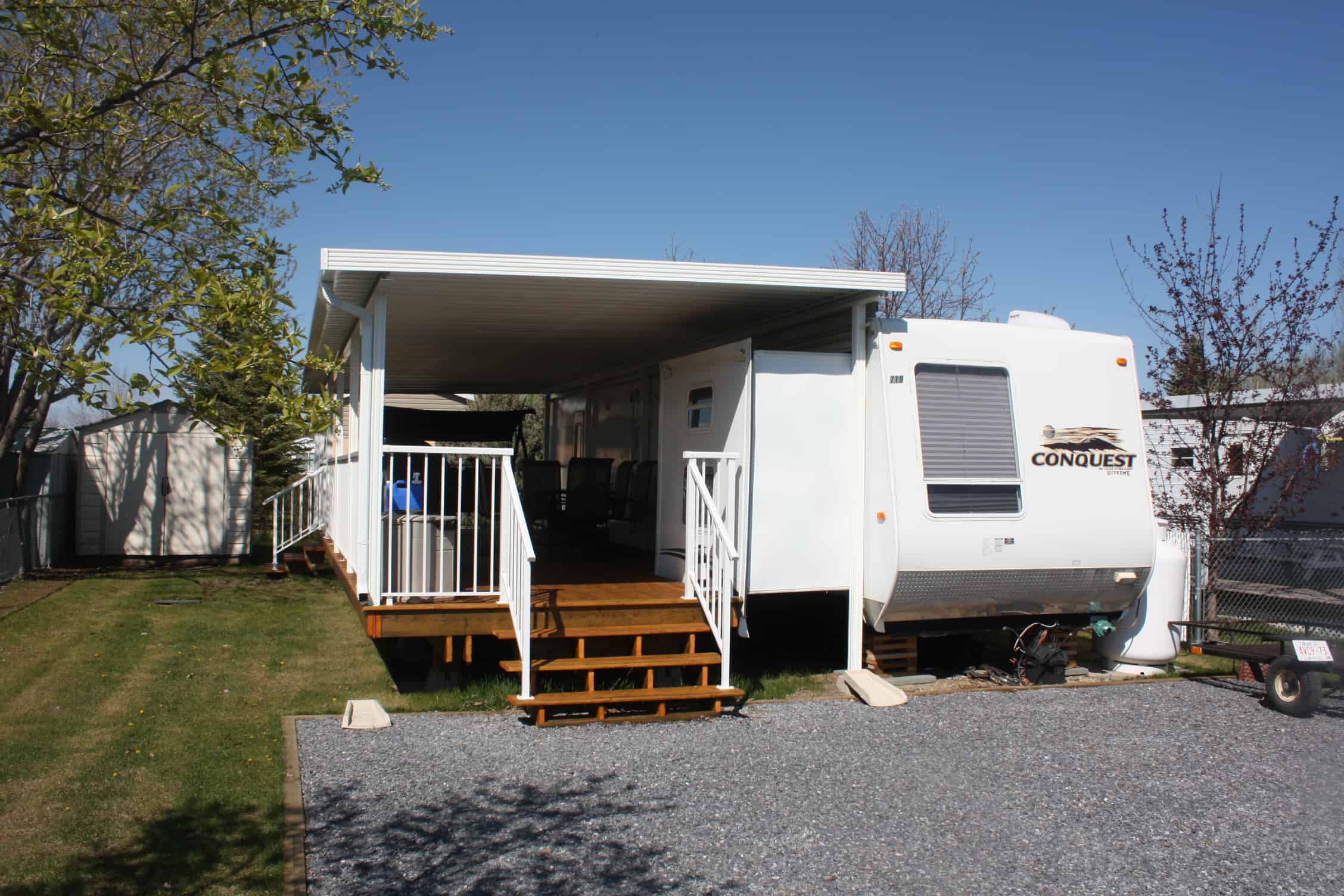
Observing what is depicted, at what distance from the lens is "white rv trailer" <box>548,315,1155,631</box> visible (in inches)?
281

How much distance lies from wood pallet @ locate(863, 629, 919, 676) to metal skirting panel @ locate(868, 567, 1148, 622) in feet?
0.90

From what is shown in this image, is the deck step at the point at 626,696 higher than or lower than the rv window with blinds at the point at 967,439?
lower

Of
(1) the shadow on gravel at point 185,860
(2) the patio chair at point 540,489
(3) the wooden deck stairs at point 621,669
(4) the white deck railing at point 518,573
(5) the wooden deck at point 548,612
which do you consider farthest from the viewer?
(2) the patio chair at point 540,489

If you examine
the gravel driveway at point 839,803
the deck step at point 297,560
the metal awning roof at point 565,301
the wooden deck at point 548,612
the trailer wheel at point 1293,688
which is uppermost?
the metal awning roof at point 565,301

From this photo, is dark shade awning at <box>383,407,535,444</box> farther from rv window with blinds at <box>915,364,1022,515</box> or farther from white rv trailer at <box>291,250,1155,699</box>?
rv window with blinds at <box>915,364,1022,515</box>

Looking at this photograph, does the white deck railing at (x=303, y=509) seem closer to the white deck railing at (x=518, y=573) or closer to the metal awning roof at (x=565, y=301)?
the metal awning roof at (x=565, y=301)

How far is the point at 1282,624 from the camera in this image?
8969 mm

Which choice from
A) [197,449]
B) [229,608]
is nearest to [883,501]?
[229,608]

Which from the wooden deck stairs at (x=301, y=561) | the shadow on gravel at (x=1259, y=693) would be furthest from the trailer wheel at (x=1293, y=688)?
the wooden deck stairs at (x=301, y=561)

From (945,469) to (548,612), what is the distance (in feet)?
8.87

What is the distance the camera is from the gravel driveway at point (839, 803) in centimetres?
419

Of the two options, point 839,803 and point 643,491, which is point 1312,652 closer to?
point 839,803

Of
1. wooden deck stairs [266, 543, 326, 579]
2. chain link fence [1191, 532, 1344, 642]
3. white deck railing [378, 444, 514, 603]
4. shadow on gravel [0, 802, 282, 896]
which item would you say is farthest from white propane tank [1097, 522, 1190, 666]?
wooden deck stairs [266, 543, 326, 579]

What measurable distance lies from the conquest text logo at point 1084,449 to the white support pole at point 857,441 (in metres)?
1.17
